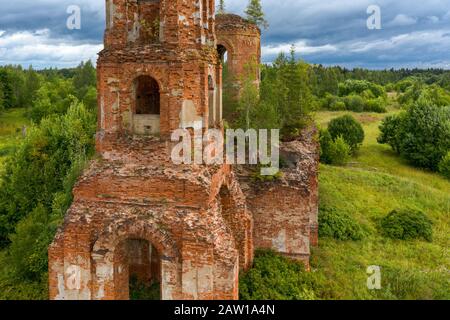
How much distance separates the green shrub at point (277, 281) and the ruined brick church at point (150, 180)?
1.47 metres

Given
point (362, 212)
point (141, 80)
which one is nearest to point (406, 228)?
point (362, 212)

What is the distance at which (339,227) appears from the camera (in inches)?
792

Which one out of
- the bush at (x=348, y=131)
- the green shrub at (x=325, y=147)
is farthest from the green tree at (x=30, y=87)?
the green shrub at (x=325, y=147)

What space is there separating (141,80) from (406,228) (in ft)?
50.3

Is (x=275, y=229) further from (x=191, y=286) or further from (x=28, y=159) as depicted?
(x=28, y=159)

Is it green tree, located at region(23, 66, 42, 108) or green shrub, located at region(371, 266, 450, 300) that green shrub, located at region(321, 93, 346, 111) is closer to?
green tree, located at region(23, 66, 42, 108)

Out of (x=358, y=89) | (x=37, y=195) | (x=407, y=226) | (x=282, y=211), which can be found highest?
(x=358, y=89)

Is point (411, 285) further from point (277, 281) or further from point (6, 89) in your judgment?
point (6, 89)

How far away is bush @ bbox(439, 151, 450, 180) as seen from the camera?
35.6m

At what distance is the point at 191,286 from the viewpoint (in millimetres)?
9625

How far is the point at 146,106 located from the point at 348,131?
3203 cm

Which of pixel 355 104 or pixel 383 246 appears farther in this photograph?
pixel 355 104

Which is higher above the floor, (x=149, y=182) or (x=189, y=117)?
(x=189, y=117)

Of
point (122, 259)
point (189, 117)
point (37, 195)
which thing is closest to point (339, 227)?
point (189, 117)
